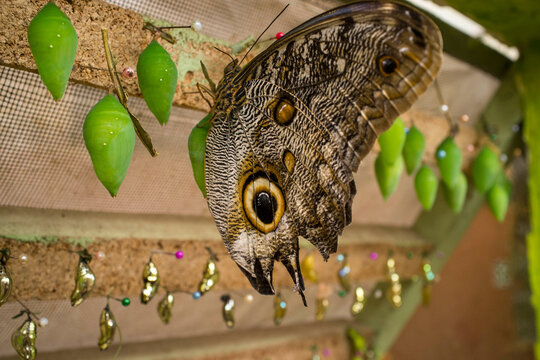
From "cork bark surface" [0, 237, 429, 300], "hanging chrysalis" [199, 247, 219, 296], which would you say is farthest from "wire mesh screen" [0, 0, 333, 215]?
"hanging chrysalis" [199, 247, 219, 296]

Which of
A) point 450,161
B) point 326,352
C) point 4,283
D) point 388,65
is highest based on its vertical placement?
point 388,65

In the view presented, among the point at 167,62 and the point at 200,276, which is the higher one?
the point at 167,62

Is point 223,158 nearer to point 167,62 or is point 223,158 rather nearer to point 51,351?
point 167,62

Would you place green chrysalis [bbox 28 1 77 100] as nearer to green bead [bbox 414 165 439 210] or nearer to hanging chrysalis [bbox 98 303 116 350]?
hanging chrysalis [bbox 98 303 116 350]

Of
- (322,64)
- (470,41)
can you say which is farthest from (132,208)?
(470,41)

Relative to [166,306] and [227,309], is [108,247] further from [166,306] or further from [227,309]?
[227,309]

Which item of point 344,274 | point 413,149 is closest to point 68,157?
point 413,149
